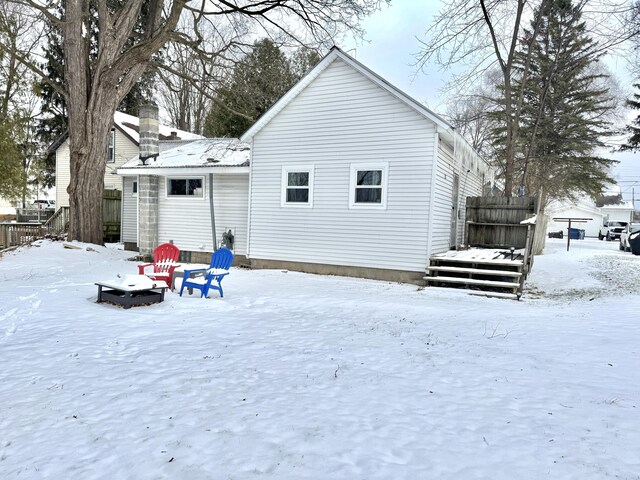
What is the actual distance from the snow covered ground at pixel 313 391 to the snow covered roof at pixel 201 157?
20.2 feet

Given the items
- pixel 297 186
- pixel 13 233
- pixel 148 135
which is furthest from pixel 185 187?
pixel 13 233

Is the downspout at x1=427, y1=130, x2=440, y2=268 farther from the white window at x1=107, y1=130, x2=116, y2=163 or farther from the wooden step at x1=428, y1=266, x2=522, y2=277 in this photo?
the white window at x1=107, y1=130, x2=116, y2=163

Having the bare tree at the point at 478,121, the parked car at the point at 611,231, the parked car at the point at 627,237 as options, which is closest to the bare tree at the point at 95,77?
the bare tree at the point at 478,121

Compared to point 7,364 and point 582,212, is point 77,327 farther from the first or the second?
point 582,212

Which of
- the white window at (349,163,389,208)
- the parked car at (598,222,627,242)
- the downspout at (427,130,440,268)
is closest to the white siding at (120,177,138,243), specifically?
the white window at (349,163,389,208)

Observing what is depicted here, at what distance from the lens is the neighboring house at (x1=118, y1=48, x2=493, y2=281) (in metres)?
9.69

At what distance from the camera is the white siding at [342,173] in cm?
970

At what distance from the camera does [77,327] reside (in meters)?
5.33

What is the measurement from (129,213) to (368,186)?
31.0 feet

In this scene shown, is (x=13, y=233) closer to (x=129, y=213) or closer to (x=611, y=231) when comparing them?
(x=129, y=213)

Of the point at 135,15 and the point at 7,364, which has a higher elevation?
the point at 135,15

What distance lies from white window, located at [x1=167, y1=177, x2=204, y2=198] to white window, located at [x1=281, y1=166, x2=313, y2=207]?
126 inches

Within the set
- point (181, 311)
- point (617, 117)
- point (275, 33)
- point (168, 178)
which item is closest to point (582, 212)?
point (617, 117)

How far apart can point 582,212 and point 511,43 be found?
136ft
